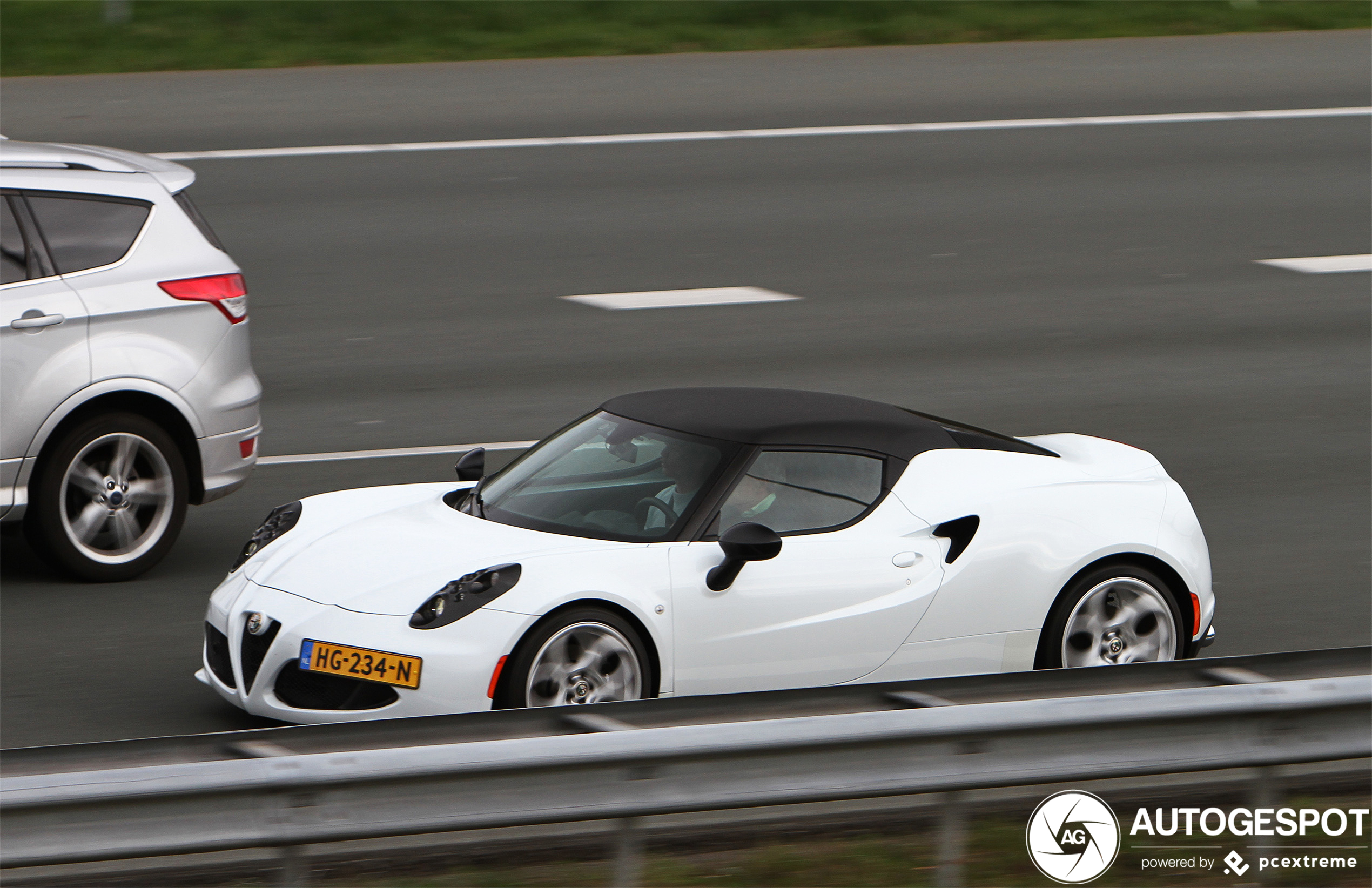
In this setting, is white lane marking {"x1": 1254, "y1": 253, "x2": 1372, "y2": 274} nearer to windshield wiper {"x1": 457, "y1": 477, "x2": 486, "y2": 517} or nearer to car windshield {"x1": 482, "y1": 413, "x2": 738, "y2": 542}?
car windshield {"x1": 482, "y1": 413, "x2": 738, "y2": 542}

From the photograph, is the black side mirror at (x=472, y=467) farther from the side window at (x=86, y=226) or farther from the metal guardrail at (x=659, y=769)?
the metal guardrail at (x=659, y=769)

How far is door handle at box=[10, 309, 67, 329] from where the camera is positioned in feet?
27.9

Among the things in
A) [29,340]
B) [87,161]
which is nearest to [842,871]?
[29,340]

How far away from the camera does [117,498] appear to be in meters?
8.83

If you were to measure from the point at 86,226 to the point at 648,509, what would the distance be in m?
3.35

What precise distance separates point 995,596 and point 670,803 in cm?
260

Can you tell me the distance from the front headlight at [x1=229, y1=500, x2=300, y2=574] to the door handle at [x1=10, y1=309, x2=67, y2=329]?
1.53 metres

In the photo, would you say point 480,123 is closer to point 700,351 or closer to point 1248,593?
point 700,351

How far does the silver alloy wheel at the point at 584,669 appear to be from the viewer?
261 inches

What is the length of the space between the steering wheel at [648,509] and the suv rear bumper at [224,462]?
2711 mm

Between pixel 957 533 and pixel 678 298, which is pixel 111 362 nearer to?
pixel 957 533

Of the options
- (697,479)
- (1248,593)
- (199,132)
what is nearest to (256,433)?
(697,479)

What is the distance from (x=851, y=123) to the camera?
63.5 feet

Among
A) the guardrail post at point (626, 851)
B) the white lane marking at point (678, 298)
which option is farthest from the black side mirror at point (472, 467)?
the white lane marking at point (678, 298)
